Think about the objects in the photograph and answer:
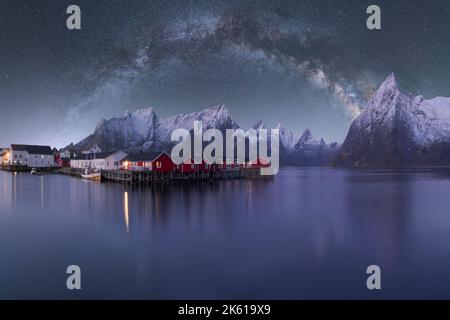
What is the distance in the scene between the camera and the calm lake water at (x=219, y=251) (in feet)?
48.8

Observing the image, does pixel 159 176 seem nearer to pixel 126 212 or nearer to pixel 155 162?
pixel 155 162

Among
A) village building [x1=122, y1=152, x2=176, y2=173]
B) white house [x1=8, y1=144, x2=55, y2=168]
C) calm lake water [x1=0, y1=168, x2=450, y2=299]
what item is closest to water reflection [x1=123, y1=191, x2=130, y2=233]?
calm lake water [x1=0, y1=168, x2=450, y2=299]

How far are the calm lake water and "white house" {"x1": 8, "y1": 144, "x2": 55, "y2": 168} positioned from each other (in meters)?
86.4

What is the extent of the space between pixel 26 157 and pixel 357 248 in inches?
4609

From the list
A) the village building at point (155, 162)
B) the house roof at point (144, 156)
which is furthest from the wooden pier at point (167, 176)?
the house roof at point (144, 156)

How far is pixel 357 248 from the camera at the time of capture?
824 inches

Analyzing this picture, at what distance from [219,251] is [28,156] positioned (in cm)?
11247

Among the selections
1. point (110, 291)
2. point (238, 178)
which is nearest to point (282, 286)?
point (110, 291)

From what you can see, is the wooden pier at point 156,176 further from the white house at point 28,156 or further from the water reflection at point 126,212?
the white house at point 28,156

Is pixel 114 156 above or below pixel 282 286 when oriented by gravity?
above

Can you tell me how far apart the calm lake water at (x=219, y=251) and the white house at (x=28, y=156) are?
86.4m

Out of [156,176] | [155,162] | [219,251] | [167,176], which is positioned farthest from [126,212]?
[155,162]
